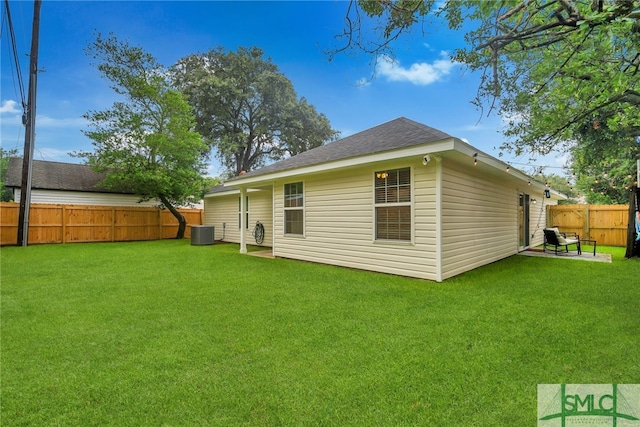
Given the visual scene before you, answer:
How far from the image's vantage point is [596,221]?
38.0 feet

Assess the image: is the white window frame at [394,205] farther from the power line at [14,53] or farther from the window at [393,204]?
the power line at [14,53]

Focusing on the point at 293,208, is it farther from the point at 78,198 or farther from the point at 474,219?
the point at 78,198

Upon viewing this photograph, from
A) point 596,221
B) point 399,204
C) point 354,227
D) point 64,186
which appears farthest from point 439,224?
point 64,186

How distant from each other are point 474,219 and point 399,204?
2.10m

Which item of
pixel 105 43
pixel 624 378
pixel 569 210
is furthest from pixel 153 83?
pixel 569 210

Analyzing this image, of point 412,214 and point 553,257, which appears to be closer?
point 412,214

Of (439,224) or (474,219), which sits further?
(474,219)

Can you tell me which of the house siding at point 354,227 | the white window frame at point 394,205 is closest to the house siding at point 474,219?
the house siding at point 354,227

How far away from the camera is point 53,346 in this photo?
2.70 meters

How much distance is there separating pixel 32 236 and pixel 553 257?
1786 centimetres

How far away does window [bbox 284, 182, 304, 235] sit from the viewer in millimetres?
7883

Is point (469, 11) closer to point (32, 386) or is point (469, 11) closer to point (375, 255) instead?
point (375, 255)

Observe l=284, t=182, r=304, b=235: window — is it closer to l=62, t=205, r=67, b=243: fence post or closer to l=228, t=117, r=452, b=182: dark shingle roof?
l=228, t=117, r=452, b=182: dark shingle roof

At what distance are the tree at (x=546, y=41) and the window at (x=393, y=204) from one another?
1902 millimetres
